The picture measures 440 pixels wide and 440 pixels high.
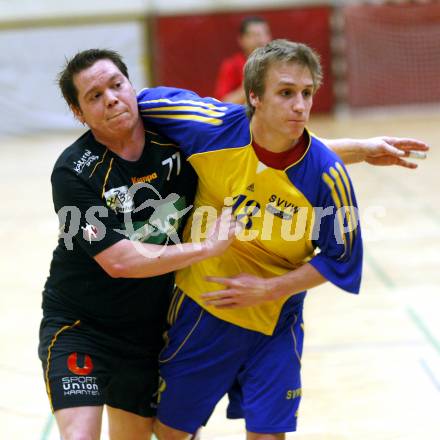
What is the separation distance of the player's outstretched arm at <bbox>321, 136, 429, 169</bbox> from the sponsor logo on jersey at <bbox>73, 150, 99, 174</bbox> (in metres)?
1.22

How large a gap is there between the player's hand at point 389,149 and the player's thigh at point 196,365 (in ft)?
3.78

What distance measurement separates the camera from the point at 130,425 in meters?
4.32

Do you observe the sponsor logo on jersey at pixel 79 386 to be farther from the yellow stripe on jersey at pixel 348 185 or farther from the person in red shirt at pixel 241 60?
the person in red shirt at pixel 241 60

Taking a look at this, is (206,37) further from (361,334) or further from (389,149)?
(389,149)

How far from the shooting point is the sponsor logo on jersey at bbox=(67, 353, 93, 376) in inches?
153

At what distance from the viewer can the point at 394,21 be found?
18.8 metres

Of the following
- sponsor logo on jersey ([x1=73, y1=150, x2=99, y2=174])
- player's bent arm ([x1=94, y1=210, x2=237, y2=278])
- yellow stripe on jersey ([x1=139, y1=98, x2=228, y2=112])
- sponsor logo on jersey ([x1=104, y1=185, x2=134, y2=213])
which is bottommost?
player's bent arm ([x1=94, y1=210, x2=237, y2=278])

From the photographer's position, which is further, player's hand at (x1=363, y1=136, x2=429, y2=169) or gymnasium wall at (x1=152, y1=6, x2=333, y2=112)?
gymnasium wall at (x1=152, y1=6, x2=333, y2=112)

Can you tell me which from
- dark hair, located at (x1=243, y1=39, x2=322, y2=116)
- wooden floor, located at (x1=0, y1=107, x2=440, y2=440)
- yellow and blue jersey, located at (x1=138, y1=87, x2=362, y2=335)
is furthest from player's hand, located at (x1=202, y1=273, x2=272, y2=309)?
wooden floor, located at (x1=0, y1=107, x2=440, y2=440)

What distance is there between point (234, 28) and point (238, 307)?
15.7 m

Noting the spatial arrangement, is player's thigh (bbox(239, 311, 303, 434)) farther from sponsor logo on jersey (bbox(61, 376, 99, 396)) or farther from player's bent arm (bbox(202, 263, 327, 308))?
sponsor logo on jersey (bbox(61, 376, 99, 396))

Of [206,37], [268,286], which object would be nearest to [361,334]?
[268,286]

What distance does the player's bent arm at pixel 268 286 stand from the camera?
12.2ft

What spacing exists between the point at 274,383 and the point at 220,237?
0.78 metres
